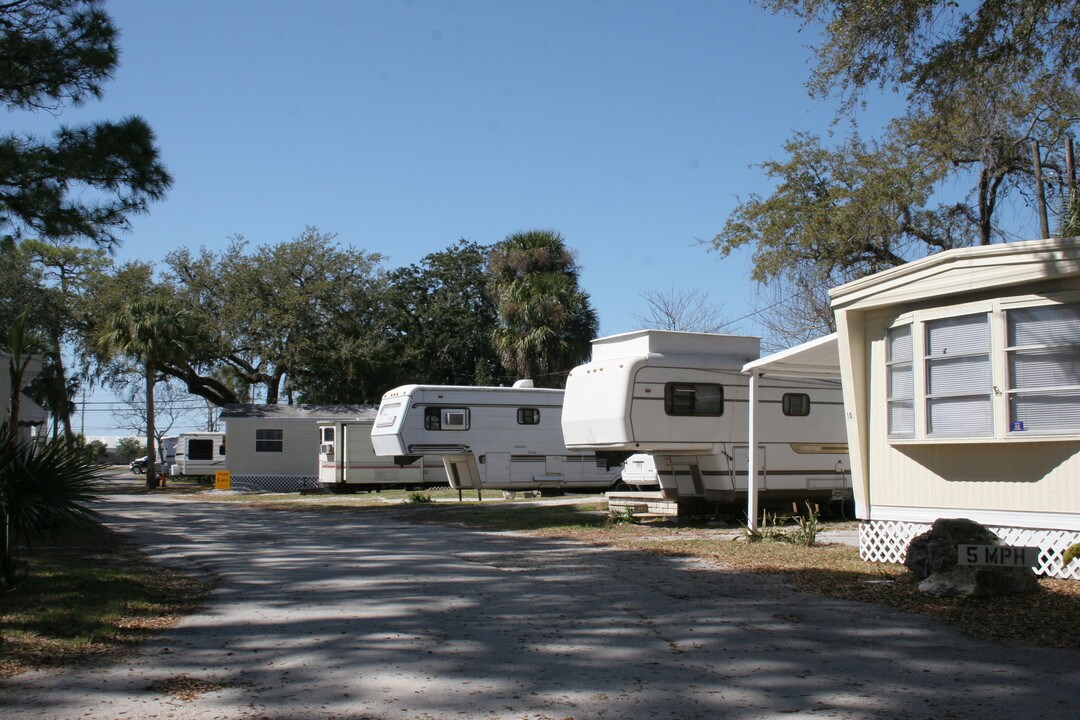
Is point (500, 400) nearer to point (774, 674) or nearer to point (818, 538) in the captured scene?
point (818, 538)

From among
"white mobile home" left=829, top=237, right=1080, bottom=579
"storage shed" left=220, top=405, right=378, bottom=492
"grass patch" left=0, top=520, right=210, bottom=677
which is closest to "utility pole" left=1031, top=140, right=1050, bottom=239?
"white mobile home" left=829, top=237, right=1080, bottom=579

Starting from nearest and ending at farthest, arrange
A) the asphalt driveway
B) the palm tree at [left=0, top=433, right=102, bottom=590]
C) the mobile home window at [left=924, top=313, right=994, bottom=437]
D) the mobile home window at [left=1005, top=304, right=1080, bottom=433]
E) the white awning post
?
the asphalt driveway
the palm tree at [left=0, top=433, right=102, bottom=590]
the mobile home window at [left=1005, top=304, right=1080, bottom=433]
the mobile home window at [left=924, top=313, right=994, bottom=437]
the white awning post

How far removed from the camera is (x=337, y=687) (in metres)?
5.41

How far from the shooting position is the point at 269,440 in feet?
112

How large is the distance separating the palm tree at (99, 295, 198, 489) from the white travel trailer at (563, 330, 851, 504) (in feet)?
74.8

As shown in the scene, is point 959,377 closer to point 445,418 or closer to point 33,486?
point 33,486

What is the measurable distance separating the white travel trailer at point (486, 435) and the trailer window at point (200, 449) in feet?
64.3

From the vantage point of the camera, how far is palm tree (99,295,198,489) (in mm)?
34719

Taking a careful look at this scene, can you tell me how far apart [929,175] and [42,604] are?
22.5 meters

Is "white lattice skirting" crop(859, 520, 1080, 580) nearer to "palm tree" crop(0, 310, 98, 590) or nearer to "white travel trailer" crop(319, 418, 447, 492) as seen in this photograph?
"palm tree" crop(0, 310, 98, 590)

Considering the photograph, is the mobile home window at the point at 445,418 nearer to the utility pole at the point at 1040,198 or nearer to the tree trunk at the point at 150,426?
the utility pole at the point at 1040,198

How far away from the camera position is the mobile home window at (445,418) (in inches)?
945

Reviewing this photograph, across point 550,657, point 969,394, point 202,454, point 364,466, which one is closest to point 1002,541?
point 969,394

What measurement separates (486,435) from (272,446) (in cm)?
1254
